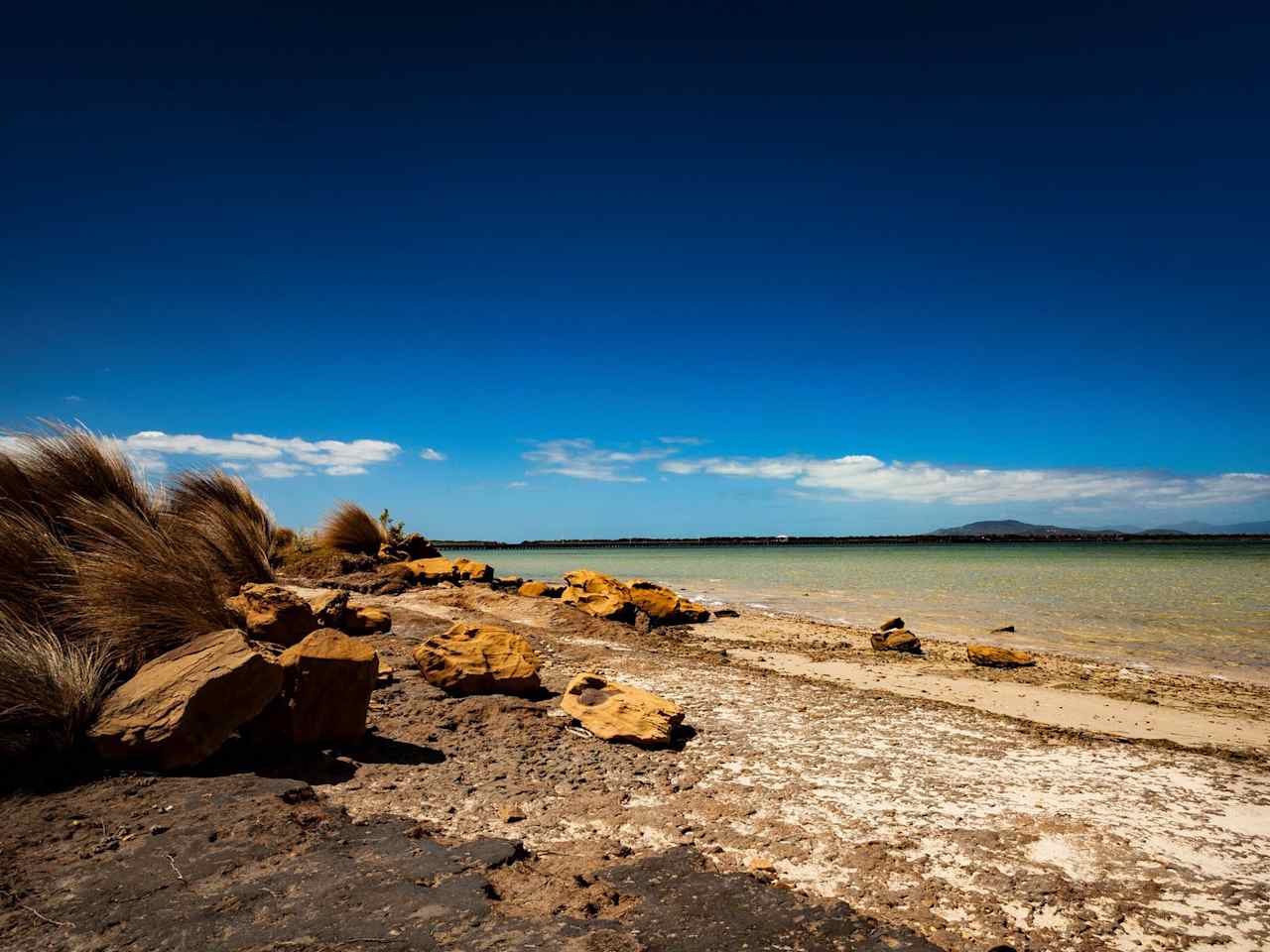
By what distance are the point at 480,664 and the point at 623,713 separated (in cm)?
161

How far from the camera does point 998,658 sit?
29.3 feet

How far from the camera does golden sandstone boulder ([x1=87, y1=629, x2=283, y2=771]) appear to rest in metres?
3.52

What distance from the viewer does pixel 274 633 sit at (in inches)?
233

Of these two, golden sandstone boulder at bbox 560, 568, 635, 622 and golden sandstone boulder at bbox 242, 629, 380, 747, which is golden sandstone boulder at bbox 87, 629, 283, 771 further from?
golden sandstone boulder at bbox 560, 568, 635, 622

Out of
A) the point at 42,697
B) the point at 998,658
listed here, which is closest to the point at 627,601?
the point at 998,658

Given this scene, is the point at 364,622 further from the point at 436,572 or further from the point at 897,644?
the point at 897,644

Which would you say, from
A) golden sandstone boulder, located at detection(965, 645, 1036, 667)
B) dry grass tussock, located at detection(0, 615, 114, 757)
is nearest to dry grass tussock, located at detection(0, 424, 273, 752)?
dry grass tussock, located at detection(0, 615, 114, 757)

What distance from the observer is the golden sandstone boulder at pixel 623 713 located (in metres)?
4.77

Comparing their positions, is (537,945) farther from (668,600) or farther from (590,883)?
(668,600)

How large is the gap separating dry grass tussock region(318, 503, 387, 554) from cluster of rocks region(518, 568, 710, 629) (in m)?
7.36

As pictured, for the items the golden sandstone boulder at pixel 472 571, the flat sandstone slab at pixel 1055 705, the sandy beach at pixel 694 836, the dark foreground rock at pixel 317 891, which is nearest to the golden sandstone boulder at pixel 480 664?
the sandy beach at pixel 694 836

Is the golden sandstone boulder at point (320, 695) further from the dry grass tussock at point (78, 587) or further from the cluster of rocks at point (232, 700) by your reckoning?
the dry grass tussock at point (78, 587)

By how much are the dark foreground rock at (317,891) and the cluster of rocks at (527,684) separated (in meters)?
1.67

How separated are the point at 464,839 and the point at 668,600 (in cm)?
932
